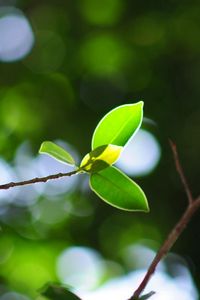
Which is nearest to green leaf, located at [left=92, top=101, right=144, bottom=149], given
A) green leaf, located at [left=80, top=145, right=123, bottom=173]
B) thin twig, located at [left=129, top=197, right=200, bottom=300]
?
green leaf, located at [left=80, top=145, right=123, bottom=173]

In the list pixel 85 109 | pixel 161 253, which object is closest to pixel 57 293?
pixel 161 253

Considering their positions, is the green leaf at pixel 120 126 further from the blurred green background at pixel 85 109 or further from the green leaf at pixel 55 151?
the blurred green background at pixel 85 109

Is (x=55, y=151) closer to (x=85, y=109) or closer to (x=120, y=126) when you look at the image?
(x=120, y=126)

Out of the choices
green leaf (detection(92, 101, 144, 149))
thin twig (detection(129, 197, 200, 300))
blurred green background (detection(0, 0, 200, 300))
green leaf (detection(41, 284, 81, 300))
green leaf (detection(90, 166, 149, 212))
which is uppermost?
green leaf (detection(92, 101, 144, 149))

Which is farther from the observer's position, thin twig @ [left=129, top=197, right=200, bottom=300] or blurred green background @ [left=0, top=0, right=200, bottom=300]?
blurred green background @ [left=0, top=0, right=200, bottom=300]

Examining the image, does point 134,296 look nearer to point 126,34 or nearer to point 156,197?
point 156,197

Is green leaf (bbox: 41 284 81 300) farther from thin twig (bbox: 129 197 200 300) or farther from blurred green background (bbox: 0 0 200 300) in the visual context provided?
blurred green background (bbox: 0 0 200 300)
